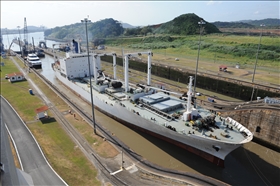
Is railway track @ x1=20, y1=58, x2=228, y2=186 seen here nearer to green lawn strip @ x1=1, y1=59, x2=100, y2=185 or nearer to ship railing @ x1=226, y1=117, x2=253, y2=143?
green lawn strip @ x1=1, y1=59, x2=100, y2=185

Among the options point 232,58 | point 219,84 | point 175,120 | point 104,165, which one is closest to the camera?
point 104,165

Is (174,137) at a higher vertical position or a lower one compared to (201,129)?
lower

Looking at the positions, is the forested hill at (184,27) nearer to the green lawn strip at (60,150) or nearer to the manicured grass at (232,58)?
the manicured grass at (232,58)

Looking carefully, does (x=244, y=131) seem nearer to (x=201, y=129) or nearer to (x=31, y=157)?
(x=201, y=129)

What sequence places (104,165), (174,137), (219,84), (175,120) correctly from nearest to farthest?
1. (104,165)
2. (174,137)
3. (175,120)
4. (219,84)

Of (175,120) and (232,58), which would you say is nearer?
(175,120)

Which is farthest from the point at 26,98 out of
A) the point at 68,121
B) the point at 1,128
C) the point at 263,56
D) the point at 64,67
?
the point at 263,56

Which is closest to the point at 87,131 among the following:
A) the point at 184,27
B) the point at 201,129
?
the point at 201,129

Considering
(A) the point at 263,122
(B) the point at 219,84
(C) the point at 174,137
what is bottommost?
(C) the point at 174,137
